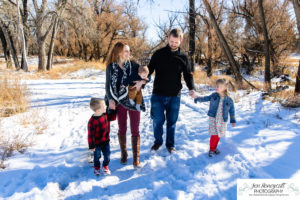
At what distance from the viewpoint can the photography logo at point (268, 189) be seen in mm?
2088

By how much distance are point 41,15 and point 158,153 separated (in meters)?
15.3

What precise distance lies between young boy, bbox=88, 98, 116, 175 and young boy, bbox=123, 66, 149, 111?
1.34 ft

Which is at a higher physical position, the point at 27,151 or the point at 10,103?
the point at 10,103

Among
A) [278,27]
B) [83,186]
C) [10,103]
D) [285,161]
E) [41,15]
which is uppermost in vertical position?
[41,15]

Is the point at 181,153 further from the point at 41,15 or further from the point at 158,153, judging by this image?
the point at 41,15

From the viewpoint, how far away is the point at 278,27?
12039mm

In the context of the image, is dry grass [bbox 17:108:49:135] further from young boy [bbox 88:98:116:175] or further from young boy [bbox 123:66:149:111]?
young boy [bbox 123:66:149:111]

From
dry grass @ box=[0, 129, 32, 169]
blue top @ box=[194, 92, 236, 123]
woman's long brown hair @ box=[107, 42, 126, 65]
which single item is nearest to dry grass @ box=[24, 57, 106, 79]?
dry grass @ box=[0, 129, 32, 169]

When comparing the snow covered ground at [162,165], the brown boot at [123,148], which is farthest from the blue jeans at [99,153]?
the brown boot at [123,148]

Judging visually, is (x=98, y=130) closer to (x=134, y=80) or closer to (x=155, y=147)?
(x=134, y=80)

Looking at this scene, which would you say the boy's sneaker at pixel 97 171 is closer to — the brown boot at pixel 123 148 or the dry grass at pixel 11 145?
the brown boot at pixel 123 148

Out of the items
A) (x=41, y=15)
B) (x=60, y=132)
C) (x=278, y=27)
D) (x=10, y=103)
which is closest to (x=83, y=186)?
(x=60, y=132)

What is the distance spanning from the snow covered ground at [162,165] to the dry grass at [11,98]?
466 millimetres

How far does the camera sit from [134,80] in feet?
8.59
